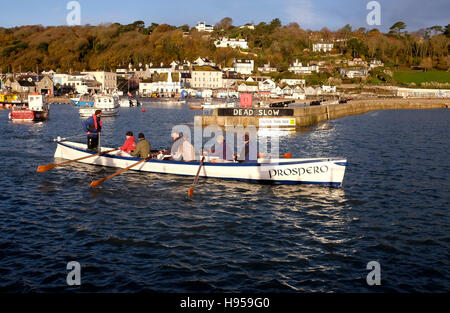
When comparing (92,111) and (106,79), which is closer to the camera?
(92,111)

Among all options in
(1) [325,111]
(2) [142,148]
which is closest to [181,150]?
(2) [142,148]

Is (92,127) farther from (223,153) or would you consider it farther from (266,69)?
(266,69)

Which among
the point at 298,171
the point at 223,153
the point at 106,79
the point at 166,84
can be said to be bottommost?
the point at 298,171

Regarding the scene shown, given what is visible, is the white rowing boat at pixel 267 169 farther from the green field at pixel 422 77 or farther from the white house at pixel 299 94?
the green field at pixel 422 77

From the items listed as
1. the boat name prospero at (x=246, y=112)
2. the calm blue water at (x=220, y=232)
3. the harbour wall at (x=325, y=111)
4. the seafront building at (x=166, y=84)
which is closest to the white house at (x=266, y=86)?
the seafront building at (x=166, y=84)

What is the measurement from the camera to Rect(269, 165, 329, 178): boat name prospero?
2008 cm

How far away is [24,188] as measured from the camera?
2036 centimetres

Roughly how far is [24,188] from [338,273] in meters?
15.7

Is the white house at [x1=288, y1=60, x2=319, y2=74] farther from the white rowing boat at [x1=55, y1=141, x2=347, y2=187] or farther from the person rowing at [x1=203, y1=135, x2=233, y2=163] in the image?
the white rowing boat at [x1=55, y1=141, x2=347, y2=187]

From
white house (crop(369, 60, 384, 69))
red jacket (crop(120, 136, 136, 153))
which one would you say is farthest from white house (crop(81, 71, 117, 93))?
red jacket (crop(120, 136, 136, 153))

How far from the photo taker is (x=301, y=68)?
609 ft

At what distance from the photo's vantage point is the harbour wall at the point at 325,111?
47.0 m

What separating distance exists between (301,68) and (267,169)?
172629 mm
